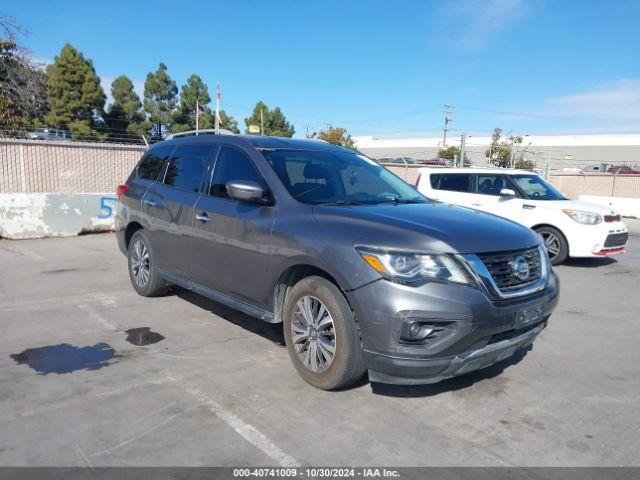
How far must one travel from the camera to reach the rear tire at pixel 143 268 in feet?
19.3

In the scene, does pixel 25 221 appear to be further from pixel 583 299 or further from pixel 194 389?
pixel 583 299

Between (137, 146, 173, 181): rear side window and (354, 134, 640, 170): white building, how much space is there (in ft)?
212

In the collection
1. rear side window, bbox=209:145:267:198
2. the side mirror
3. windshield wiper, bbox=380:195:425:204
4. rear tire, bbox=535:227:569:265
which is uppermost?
Answer: rear side window, bbox=209:145:267:198

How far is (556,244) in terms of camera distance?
9172mm

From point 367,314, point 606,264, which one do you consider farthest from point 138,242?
point 606,264

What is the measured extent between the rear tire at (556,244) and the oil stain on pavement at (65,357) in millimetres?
7471

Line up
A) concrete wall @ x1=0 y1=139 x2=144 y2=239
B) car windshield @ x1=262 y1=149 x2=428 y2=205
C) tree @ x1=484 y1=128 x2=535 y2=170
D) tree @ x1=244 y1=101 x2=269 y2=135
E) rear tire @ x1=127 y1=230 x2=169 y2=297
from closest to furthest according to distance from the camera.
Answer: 1. car windshield @ x1=262 y1=149 x2=428 y2=205
2. rear tire @ x1=127 y1=230 x2=169 y2=297
3. concrete wall @ x1=0 y1=139 x2=144 y2=239
4. tree @ x1=244 y1=101 x2=269 y2=135
5. tree @ x1=484 y1=128 x2=535 y2=170

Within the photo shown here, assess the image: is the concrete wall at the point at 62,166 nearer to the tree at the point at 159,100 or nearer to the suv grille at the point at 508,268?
the suv grille at the point at 508,268

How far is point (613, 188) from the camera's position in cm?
2480

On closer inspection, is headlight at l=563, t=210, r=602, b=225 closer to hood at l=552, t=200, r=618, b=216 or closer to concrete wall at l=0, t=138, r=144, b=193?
hood at l=552, t=200, r=618, b=216

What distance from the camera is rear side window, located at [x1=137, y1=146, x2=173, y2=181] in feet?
19.3

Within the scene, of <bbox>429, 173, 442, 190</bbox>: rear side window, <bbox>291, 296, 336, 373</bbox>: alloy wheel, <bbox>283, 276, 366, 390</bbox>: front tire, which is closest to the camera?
<bbox>283, 276, 366, 390</bbox>: front tire

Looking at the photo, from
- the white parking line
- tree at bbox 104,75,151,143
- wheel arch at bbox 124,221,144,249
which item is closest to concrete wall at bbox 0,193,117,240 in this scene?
wheel arch at bbox 124,221,144,249

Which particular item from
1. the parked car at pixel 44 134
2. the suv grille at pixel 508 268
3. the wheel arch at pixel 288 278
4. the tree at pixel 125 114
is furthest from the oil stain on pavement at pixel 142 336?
the tree at pixel 125 114
